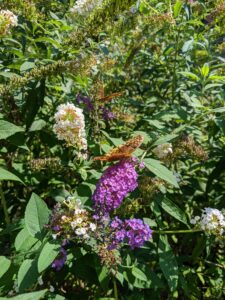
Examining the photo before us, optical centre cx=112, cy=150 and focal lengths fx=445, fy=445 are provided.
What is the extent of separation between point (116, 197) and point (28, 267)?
0.45 metres

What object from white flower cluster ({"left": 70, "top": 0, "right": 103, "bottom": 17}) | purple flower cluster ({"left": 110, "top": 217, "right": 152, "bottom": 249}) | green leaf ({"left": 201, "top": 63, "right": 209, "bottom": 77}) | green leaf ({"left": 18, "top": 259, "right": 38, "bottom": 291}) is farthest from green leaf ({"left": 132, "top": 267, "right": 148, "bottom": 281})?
white flower cluster ({"left": 70, "top": 0, "right": 103, "bottom": 17})

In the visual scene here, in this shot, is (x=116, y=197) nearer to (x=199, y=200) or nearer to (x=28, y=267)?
(x=28, y=267)

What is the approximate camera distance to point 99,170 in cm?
232

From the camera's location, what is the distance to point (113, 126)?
319cm

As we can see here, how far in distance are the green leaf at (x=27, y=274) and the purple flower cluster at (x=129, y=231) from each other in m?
0.33

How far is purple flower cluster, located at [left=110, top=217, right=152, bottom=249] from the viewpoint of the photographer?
5.88 ft

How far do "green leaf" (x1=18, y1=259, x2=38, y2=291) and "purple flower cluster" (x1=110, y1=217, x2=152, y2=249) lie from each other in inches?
13.0

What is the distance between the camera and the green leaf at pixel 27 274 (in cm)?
160

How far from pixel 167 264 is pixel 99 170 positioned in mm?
586

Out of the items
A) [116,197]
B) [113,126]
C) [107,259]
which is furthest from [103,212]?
[113,126]

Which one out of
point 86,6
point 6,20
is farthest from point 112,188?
point 86,6

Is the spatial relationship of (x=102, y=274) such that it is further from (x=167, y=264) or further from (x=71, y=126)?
(x=71, y=126)

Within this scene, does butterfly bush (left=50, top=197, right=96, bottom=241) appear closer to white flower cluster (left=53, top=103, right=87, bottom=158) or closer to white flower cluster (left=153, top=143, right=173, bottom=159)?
white flower cluster (left=53, top=103, right=87, bottom=158)

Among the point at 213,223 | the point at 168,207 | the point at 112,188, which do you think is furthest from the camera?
the point at 168,207
